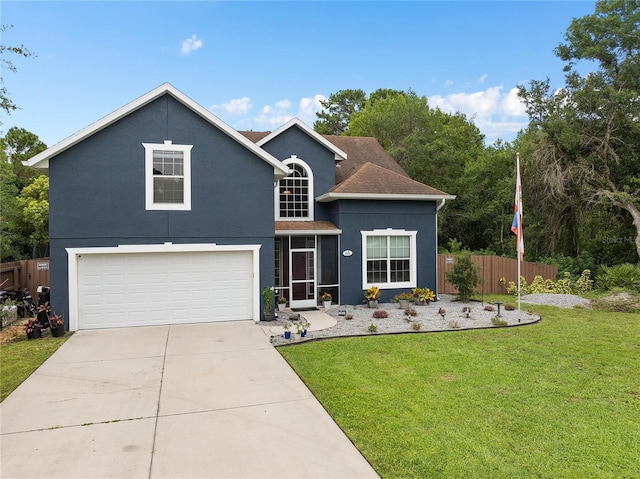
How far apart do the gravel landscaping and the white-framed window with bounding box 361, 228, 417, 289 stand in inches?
34.6

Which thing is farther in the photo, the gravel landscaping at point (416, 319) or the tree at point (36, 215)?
the tree at point (36, 215)

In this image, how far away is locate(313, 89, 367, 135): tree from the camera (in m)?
45.8

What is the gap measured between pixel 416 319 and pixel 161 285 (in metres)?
7.19

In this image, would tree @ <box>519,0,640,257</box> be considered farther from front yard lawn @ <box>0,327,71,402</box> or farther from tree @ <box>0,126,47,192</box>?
tree @ <box>0,126,47,192</box>

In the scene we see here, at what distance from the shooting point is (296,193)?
1492cm

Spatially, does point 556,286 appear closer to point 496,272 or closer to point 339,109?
point 496,272

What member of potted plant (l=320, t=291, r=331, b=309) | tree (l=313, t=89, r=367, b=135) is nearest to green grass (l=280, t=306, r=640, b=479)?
potted plant (l=320, t=291, r=331, b=309)

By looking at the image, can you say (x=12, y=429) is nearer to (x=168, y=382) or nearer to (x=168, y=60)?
(x=168, y=382)

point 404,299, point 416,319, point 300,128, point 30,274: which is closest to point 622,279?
point 404,299

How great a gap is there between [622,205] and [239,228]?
17.4m

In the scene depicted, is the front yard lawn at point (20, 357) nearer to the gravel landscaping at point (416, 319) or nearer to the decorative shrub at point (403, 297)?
the gravel landscaping at point (416, 319)

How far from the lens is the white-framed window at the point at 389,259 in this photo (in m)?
14.2

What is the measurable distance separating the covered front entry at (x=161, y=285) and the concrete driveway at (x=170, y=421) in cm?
233

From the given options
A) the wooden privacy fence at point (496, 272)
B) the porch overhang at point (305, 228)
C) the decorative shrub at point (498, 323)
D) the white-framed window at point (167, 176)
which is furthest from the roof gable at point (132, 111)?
the wooden privacy fence at point (496, 272)
